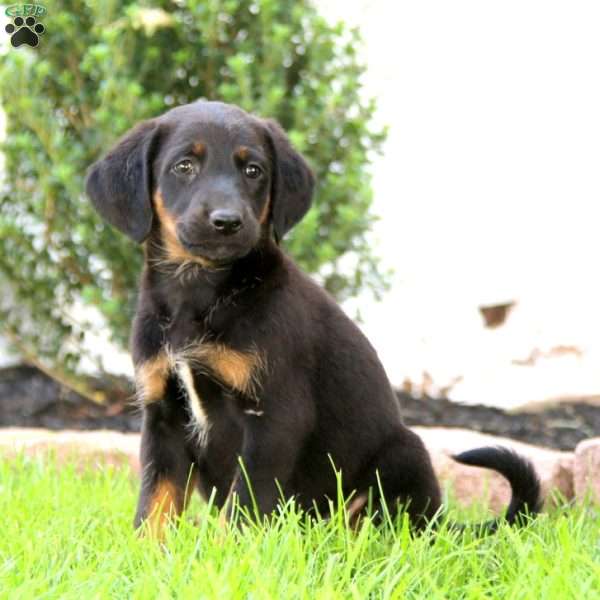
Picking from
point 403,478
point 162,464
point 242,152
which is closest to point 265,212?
point 242,152

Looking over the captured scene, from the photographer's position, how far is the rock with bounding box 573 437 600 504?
4492mm

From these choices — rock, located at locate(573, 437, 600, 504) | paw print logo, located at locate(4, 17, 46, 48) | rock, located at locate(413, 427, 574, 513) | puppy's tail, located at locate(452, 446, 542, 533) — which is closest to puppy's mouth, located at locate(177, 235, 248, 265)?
puppy's tail, located at locate(452, 446, 542, 533)

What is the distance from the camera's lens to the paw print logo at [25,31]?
20.5ft

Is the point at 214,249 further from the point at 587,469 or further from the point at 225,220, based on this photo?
the point at 587,469

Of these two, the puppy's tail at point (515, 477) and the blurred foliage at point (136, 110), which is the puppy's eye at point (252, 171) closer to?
the puppy's tail at point (515, 477)

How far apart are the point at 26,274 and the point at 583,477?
12.0 ft

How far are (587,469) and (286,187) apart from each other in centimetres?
196

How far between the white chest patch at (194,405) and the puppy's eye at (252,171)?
0.64 m

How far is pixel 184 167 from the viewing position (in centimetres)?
339

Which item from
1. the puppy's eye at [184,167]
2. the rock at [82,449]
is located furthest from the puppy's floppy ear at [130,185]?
the rock at [82,449]

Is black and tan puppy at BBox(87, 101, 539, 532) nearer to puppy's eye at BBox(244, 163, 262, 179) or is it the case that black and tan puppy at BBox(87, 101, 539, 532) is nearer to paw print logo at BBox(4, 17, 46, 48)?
puppy's eye at BBox(244, 163, 262, 179)

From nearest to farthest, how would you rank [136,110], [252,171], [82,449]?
[252,171]
[82,449]
[136,110]

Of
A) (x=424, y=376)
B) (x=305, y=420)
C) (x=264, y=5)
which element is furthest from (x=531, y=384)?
(x=305, y=420)

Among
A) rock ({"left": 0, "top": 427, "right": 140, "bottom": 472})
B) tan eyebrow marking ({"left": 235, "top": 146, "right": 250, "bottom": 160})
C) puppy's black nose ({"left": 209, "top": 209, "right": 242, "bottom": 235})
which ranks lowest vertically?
rock ({"left": 0, "top": 427, "right": 140, "bottom": 472})
